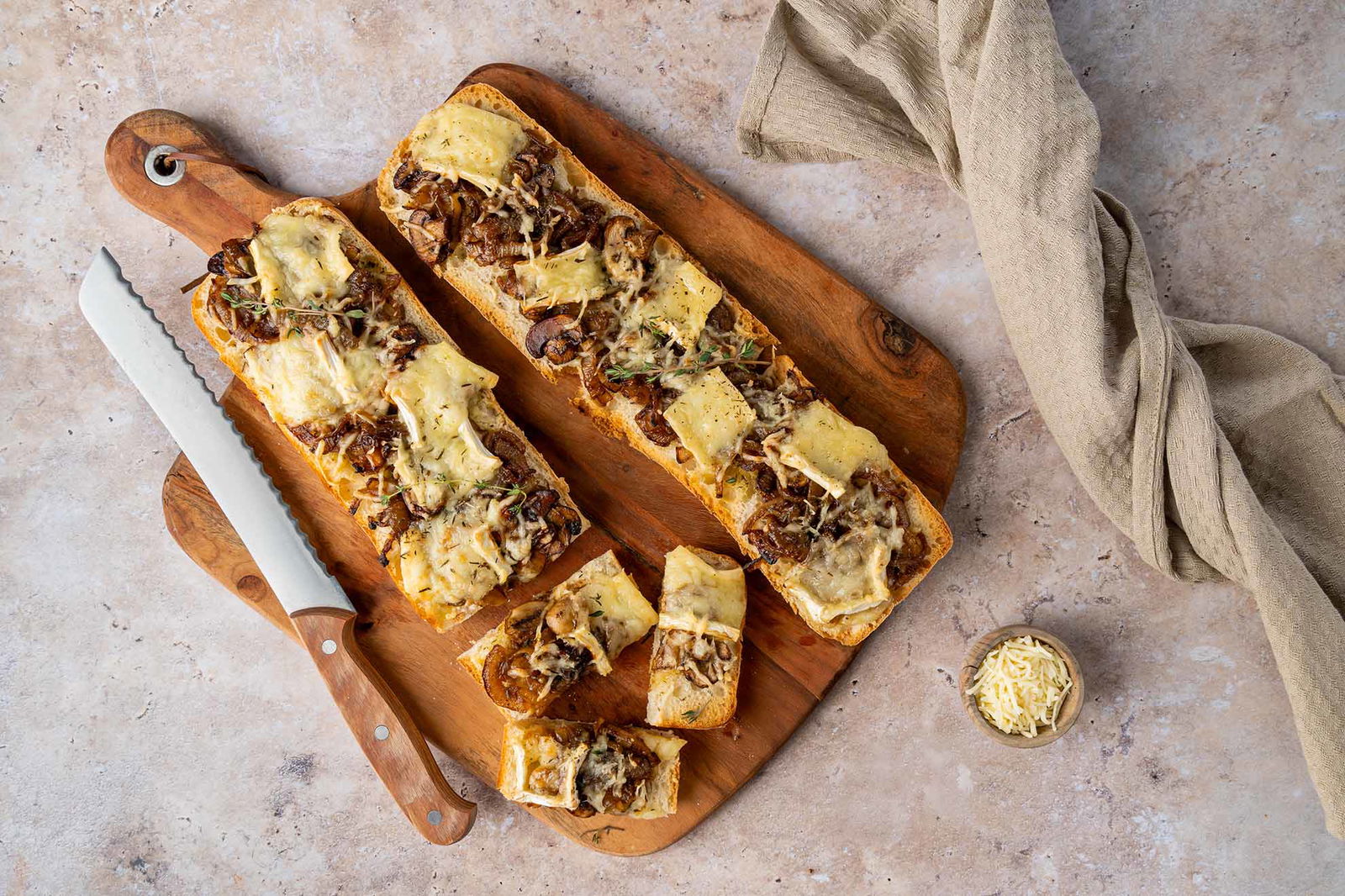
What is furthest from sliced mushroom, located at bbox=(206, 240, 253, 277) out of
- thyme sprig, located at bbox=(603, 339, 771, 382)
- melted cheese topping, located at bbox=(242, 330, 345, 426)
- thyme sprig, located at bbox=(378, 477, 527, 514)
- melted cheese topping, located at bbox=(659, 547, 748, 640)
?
melted cheese topping, located at bbox=(659, 547, 748, 640)

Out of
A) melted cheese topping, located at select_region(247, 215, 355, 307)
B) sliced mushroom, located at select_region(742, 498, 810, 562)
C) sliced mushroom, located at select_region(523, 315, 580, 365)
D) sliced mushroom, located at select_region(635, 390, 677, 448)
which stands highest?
melted cheese topping, located at select_region(247, 215, 355, 307)

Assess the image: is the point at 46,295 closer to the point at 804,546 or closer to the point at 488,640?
the point at 488,640

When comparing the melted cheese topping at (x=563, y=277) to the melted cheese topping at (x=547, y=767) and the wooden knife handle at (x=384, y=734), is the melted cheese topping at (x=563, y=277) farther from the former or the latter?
the melted cheese topping at (x=547, y=767)

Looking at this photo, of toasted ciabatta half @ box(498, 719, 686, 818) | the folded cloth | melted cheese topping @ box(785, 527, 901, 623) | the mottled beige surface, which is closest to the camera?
the folded cloth

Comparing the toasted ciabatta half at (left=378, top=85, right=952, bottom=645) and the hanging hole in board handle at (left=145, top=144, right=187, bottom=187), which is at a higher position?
the hanging hole in board handle at (left=145, top=144, right=187, bottom=187)

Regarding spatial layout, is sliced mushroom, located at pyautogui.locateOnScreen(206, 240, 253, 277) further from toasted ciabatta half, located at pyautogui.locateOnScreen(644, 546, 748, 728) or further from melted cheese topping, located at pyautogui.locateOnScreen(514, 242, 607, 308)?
toasted ciabatta half, located at pyautogui.locateOnScreen(644, 546, 748, 728)

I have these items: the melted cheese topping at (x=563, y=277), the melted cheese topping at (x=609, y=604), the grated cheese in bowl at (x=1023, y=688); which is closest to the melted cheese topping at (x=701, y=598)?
the melted cheese topping at (x=609, y=604)
